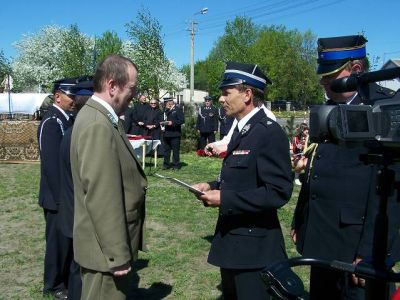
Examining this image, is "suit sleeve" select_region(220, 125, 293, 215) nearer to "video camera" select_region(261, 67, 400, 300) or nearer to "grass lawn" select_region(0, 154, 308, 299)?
"video camera" select_region(261, 67, 400, 300)

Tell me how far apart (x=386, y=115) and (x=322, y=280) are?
1.92 metres

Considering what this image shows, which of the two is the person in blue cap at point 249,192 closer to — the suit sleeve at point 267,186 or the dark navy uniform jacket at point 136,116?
the suit sleeve at point 267,186

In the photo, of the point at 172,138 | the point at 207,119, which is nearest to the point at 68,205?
the point at 172,138

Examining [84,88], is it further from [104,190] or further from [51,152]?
[104,190]

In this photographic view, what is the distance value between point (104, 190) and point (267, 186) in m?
0.94

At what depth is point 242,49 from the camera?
45938mm

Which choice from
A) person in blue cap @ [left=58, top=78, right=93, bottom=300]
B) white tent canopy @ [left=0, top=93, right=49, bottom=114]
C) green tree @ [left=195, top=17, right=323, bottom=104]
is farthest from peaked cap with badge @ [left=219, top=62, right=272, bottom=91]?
green tree @ [left=195, top=17, right=323, bottom=104]

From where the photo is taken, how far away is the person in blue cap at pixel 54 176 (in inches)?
181

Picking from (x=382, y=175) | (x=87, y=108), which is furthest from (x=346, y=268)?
(x=87, y=108)

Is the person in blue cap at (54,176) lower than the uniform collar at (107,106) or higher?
lower

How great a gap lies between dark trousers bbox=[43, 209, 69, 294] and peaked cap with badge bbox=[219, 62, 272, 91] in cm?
249

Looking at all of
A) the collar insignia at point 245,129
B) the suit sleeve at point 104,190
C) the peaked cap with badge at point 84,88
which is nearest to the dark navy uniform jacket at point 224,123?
the peaked cap with badge at point 84,88

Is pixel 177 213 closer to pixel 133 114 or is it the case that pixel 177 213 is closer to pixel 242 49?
pixel 133 114

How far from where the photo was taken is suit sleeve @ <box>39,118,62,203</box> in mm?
4555
